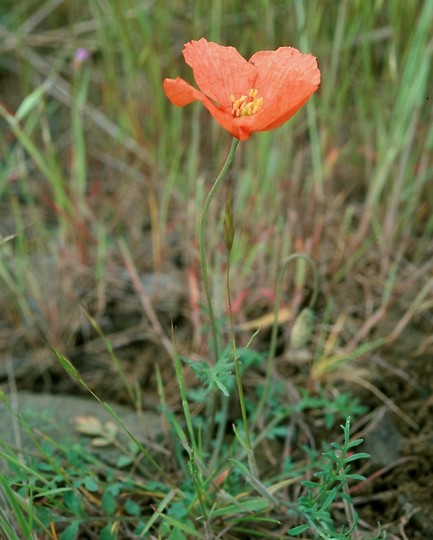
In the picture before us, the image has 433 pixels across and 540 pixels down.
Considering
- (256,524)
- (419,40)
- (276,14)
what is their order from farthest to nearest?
(276,14) → (419,40) → (256,524)

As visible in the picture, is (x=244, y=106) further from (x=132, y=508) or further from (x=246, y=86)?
(x=132, y=508)

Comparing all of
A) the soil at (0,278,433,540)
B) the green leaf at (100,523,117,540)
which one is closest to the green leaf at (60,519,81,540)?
the green leaf at (100,523,117,540)

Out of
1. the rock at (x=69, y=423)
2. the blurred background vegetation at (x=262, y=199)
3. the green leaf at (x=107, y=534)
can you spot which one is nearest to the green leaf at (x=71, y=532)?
the green leaf at (x=107, y=534)

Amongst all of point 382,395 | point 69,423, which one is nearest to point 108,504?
point 69,423

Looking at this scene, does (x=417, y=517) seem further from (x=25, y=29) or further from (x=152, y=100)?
(x=25, y=29)

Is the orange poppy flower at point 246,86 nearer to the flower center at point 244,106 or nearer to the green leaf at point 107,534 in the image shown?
the flower center at point 244,106

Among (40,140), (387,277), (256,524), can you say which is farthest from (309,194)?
(40,140)

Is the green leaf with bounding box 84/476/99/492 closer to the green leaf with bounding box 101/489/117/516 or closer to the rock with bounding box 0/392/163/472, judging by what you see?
the green leaf with bounding box 101/489/117/516
